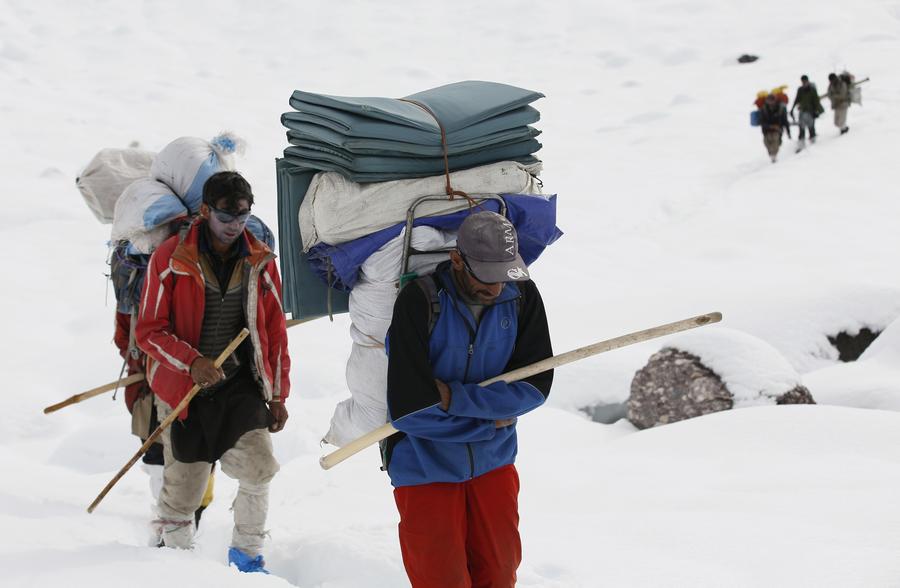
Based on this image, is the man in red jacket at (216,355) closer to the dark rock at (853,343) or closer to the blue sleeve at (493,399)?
the blue sleeve at (493,399)

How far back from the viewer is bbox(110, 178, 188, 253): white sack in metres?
3.98

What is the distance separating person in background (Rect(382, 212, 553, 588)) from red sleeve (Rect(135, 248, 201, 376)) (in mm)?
1119

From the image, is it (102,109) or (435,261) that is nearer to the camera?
(435,261)

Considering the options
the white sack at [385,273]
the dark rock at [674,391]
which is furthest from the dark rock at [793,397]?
the white sack at [385,273]

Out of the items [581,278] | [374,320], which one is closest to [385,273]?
[374,320]

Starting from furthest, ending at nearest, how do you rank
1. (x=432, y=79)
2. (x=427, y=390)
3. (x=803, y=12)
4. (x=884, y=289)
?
(x=803, y=12) < (x=432, y=79) < (x=884, y=289) < (x=427, y=390)

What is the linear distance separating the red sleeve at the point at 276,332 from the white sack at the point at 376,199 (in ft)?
3.09

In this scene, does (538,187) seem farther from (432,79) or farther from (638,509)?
(432,79)

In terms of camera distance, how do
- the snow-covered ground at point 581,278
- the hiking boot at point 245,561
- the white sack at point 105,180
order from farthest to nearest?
the white sack at point 105,180 < the hiking boot at point 245,561 < the snow-covered ground at point 581,278

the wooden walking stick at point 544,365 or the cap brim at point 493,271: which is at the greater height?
the cap brim at point 493,271

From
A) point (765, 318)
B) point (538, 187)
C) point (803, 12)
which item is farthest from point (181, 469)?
point (803, 12)

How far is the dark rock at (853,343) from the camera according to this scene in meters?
8.51

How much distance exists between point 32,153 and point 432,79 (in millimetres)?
12703

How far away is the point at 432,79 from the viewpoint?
83.0 ft
